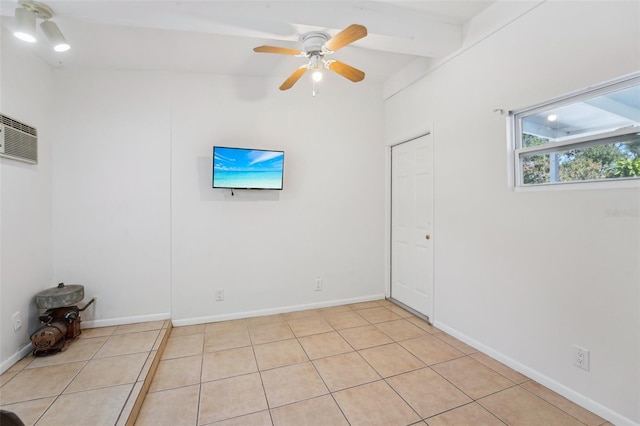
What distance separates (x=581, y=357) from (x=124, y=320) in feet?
12.9

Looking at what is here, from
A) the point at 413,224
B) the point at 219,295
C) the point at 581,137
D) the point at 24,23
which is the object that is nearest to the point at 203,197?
the point at 219,295

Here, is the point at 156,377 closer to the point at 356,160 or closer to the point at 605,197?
the point at 356,160

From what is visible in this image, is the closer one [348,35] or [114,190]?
[348,35]

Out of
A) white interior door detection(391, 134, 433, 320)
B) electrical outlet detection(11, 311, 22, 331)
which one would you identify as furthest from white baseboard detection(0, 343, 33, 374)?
white interior door detection(391, 134, 433, 320)

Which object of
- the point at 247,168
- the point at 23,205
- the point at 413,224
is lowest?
the point at 413,224

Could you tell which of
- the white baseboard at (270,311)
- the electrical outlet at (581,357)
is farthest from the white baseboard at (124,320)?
the electrical outlet at (581,357)

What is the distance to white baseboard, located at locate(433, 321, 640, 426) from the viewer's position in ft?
5.63

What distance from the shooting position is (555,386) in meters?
2.01

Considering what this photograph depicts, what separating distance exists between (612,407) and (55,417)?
3.31m

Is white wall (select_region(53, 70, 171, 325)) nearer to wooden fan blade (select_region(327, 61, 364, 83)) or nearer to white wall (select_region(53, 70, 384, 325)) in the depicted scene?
white wall (select_region(53, 70, 384, 325))

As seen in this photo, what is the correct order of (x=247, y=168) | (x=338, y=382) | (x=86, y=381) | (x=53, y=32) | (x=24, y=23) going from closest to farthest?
(x=24, y=23), (x=53, y=32), (x=86, y=381), (x=338, y=382), (x=247, y=168)

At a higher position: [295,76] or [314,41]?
[314,41]

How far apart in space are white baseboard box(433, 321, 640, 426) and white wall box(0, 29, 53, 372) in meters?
3.81

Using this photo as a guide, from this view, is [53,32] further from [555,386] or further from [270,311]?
[555,386]
